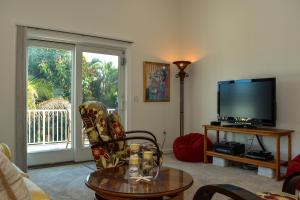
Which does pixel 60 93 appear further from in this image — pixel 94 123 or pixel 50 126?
pixel 94 123

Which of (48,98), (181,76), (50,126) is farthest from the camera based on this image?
(181,76)

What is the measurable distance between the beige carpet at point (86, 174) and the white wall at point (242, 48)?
2.38ft

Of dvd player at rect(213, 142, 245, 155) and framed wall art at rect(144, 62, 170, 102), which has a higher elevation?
framed wall art at rect(144, 62, 170, 102)

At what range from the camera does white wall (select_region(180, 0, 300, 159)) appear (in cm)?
387

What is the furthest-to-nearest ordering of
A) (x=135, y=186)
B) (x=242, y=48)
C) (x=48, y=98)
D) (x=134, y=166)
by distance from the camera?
(x=242, y=48) < (x=48, y=98) < (x=134, y=166) < (x=135, y=186)

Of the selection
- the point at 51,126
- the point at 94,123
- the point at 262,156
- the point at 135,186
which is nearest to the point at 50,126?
the point at 51,126

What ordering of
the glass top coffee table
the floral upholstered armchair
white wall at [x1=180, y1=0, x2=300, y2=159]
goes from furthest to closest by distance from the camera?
1. white wall at [x1=180, y1=0, x2=300, y2=159]
2. the floral upholstered armchair
3. the glass top coffee table

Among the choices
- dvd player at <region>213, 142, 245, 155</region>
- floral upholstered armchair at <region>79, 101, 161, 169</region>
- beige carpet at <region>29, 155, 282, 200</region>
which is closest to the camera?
floral upholstered armchair at <region>79, 101, 161, 169</region>

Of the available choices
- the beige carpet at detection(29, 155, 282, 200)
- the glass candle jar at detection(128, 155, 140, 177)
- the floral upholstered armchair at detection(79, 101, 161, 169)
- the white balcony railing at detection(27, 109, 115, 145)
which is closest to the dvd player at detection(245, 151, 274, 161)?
the beige carpet at detection(29, 155, 282, 200)

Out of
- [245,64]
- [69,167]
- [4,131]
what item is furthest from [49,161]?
[245,64]

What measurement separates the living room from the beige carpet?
598mm

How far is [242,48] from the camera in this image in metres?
4.51

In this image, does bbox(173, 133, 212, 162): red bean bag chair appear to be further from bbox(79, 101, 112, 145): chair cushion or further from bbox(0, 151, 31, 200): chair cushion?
bbox(0, 151, 31, 200): chair cushion

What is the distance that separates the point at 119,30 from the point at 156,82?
1.19 metres
